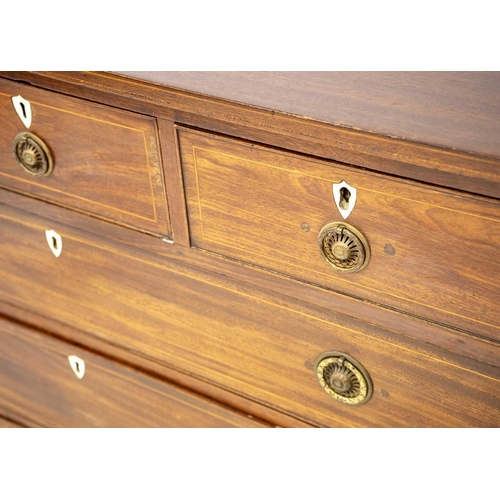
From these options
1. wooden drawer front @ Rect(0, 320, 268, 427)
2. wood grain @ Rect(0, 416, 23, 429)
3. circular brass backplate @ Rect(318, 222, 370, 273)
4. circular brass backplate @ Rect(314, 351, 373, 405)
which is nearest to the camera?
circular brass backplate @ Rect(318, 222, 370, 273)

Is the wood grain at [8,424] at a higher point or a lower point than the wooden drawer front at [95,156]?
lower

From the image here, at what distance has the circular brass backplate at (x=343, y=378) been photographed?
891 millimetres

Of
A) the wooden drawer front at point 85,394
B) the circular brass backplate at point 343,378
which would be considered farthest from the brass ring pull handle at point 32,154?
the circular brass backplate at point 343,378

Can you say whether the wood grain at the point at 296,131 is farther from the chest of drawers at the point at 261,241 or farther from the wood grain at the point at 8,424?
the wood grain at the point at 8,424

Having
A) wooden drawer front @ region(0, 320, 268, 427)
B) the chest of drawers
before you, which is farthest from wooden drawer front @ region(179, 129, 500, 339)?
wooden drawer front @ region(0, 320, 268, 427)

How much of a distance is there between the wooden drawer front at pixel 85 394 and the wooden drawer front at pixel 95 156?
27 cm

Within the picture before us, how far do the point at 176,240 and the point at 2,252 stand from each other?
0.33m

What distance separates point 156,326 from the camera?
1038mm

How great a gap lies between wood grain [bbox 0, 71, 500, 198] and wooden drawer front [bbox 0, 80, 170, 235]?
2cm

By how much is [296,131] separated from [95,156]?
29 cm

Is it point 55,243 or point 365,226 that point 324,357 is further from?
point 55,243

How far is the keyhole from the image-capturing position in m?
0.76

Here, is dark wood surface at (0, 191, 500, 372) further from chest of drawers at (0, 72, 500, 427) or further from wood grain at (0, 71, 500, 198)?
wood grain at (0, 71, 500, 198)

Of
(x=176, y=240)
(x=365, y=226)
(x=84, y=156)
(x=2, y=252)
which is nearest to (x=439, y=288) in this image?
(x=365, y=226)
